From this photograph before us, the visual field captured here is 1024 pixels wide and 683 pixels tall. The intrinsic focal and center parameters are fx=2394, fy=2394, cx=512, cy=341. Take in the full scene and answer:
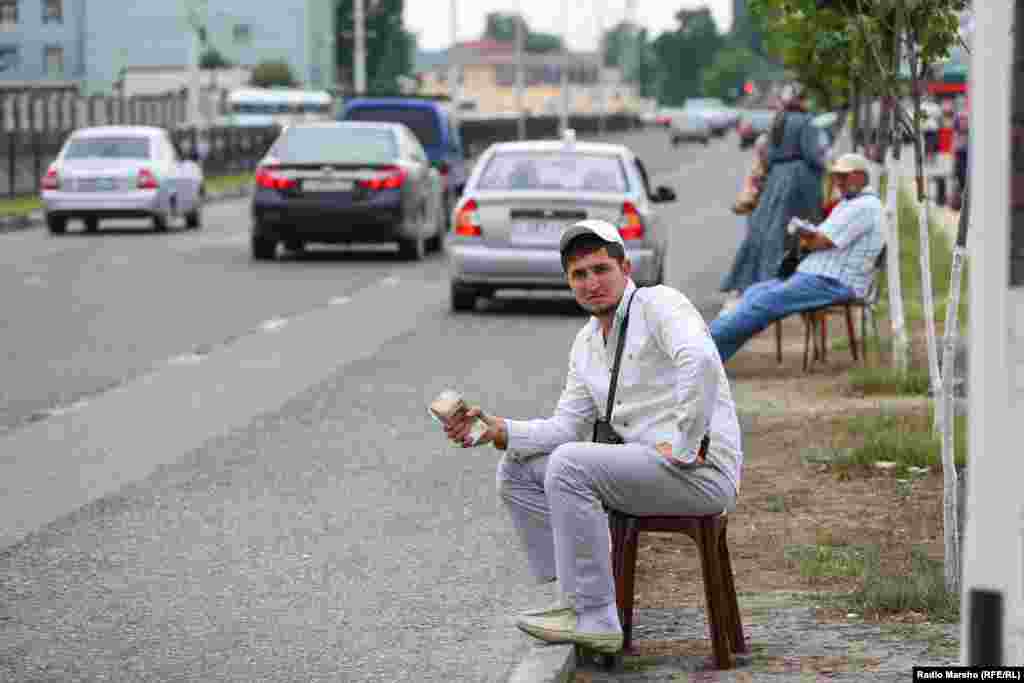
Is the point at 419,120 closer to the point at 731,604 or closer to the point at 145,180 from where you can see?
the point at 145,180

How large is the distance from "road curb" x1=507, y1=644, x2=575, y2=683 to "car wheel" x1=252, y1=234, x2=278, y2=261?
19248 millimetres

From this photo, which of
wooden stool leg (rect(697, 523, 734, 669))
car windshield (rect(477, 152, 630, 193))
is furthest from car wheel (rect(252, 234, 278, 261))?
wooden stool leg (rect(697, 523, 734, 669))

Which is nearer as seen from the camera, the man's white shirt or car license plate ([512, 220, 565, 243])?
the man's white shirt

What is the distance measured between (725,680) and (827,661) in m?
0.32

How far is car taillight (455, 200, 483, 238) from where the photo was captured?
19.0m

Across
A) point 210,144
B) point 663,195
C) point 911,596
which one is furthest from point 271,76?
point 911,596

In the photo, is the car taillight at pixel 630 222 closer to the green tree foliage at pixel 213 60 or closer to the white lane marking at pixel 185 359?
the white lane marking at pixel 185 359

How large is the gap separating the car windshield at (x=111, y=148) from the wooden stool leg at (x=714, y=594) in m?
26.9

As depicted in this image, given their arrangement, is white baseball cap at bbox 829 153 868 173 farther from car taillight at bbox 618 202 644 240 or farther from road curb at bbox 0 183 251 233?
road curb at bbox 0 183 251 233

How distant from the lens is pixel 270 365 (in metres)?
15.0

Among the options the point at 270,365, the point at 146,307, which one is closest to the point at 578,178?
the point at 146,307

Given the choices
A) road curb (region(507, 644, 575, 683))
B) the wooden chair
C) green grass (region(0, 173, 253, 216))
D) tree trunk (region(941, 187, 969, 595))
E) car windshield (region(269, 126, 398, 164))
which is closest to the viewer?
road curb (region(507, 644, 575, 683))

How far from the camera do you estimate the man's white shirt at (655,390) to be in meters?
6.27

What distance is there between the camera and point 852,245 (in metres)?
13.5
